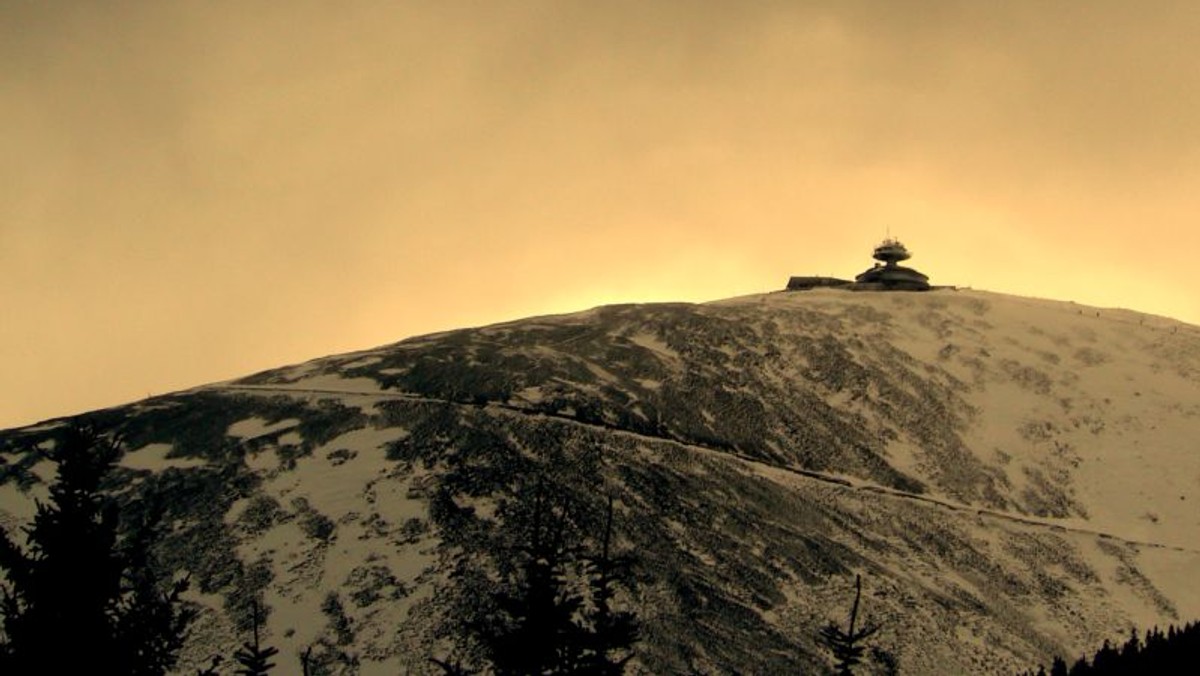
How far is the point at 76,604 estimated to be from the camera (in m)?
21.2

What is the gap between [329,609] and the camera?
54.6 metres

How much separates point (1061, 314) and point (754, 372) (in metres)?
41.9

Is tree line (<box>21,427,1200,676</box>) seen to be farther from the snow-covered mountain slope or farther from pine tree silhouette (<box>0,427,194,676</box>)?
the snow-covered mountain slope

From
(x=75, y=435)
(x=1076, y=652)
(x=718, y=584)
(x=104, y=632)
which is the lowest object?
(x=1076, y=652)

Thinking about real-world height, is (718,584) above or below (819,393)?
below

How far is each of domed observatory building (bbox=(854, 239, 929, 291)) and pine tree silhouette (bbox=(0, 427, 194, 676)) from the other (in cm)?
11348

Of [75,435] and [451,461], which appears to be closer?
[75,435]

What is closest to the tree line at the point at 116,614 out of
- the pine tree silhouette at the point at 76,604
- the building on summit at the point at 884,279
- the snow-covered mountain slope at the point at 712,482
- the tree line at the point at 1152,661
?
the pine tree silhouette at the point at 76,604

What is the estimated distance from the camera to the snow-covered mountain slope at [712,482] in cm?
5678

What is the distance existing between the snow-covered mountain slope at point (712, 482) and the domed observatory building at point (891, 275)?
1068 inches

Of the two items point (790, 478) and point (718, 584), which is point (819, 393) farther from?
point (718, 584)

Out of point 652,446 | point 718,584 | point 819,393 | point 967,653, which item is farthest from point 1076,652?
point 819,393

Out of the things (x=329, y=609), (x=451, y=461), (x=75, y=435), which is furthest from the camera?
(x=451, y=461)

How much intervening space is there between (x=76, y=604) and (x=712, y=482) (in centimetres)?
5200
